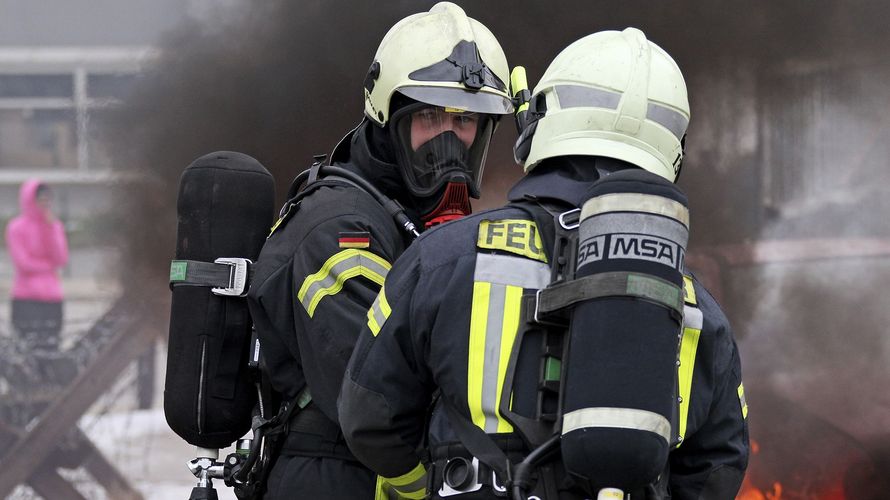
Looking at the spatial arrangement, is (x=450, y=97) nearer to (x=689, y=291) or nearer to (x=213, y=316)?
(x=213, y=316)

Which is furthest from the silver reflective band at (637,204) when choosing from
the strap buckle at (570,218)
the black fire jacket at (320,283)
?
the black fire jacket at (320,283)

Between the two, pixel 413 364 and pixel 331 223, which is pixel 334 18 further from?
pixel 413 364

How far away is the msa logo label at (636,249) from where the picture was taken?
79.7 inches

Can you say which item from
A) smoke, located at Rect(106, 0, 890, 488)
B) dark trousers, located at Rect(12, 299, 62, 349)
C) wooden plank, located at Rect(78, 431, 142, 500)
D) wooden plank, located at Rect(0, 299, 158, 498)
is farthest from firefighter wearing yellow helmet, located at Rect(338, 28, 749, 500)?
dark trousers, located at Rect(12, 299, 62, 349)

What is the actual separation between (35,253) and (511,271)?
26.9 ft

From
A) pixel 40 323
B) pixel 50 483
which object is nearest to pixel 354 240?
pixel 50 483

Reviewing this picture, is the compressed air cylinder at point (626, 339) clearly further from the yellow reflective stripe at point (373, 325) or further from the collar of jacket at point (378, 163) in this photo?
the collar of jacket at point (378, 163)

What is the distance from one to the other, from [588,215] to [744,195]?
655 centimetres

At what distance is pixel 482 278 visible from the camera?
2230 millimetres

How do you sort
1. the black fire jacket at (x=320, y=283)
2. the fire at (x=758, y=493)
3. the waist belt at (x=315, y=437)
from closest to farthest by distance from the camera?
the black fire jacket at (x=320, y=283) → the waist belt at (x=315, y=437) → the fire at (x=758, y=493)

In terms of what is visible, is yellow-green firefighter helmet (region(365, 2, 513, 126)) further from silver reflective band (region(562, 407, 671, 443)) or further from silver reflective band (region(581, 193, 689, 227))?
silver reflective band (region(562, 407, 671, 443))

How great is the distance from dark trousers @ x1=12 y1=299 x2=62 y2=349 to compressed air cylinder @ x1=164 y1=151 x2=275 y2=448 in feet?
21.3

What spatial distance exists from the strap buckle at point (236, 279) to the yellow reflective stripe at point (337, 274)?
1.13 feet

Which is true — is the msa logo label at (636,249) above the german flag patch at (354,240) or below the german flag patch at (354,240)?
above
